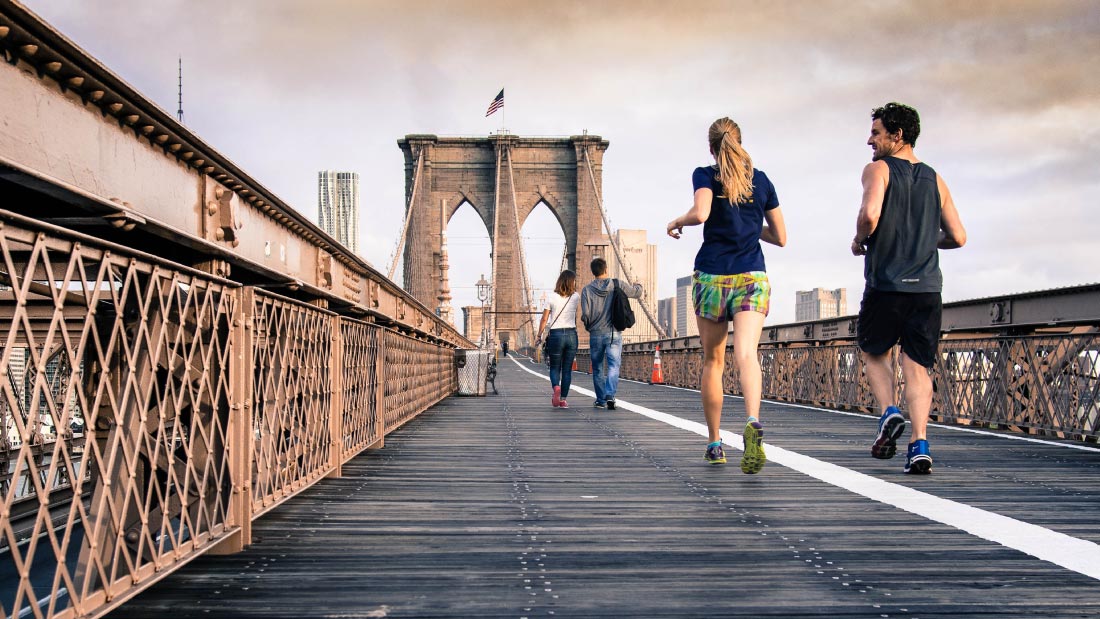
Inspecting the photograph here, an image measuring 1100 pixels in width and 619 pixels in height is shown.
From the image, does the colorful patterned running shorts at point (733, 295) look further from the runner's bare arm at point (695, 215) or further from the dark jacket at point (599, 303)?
the dark jacket at point (599, 303)

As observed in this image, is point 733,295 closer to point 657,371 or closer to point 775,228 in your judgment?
point 775,228

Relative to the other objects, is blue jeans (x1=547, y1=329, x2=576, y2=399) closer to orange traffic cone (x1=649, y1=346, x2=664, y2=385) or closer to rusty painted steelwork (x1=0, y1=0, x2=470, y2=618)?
rusty painted steelwork (x1=0, y1=0, x2=470, y2=618)

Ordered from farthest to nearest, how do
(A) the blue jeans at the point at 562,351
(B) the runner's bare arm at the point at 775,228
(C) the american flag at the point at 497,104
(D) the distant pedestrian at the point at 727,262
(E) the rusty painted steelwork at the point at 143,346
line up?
(C) the american flag at the point at 497,104 < (A) the blue jeans at the point at 562,351 < (B) the runner's bare arm at the point at 775,228 < (D) the distant pedestrian at the point at 727,262 < (E) the rusty painted steelwork at the point at 143,346

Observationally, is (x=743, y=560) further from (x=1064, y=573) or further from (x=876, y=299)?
(x=876, y=299)

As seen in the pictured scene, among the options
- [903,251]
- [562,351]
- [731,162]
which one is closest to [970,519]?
[903,251]

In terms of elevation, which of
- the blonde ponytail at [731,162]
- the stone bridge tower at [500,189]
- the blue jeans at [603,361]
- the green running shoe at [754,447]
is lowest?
the green running shoe at [754,447]

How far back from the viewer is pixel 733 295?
470 cm

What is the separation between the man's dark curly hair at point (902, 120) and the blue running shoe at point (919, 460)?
1504 millimetres

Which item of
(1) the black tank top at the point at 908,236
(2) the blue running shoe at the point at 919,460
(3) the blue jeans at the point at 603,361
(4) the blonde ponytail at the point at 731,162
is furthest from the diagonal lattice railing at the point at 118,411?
(3) the blue jeans at the point at 603,361

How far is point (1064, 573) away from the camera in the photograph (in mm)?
2414

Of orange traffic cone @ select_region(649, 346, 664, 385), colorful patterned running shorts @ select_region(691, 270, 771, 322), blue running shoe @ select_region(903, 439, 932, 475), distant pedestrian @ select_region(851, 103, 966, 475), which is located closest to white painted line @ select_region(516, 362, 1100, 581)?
blue running shoe @ select_region(903, 439, 932, 475)

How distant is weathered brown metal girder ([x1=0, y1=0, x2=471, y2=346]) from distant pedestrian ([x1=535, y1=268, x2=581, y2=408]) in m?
3.59

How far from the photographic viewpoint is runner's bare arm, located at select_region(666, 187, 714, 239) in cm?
466

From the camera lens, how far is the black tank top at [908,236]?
15.0ft
